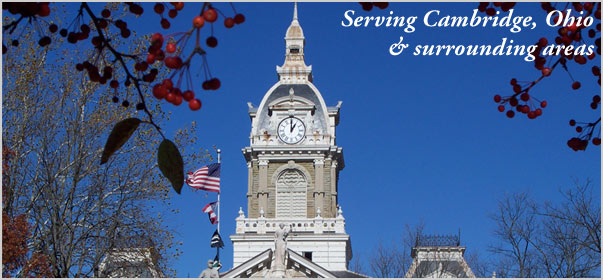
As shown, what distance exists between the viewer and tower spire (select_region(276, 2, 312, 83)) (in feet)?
189

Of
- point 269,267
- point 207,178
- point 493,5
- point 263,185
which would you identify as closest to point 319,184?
point 263,185

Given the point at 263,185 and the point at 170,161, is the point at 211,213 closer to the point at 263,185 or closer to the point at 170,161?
the point at 263,185

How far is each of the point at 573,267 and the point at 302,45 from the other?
85.9 ft

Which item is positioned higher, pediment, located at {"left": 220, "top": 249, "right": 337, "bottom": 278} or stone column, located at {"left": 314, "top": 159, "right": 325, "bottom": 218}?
stone column, located at {"left": 314, "top": 159, "right": 325, "bottom": 218}

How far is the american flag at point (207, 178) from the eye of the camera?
→ 41219 millimetres

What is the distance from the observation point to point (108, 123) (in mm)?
29188

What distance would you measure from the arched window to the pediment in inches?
214

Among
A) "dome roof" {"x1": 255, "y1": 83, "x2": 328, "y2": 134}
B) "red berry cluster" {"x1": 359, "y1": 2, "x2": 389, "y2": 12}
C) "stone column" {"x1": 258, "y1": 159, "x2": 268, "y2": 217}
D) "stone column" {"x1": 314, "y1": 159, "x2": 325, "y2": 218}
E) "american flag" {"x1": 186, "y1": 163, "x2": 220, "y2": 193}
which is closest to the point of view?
"red berry cluster" {"x1": 359, "y1": 2, "x2": 389, "y2": 12}

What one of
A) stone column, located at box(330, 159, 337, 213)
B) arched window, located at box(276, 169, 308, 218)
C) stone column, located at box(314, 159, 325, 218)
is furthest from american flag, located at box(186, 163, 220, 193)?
stone column, located at box(330, 159, 337, 213)

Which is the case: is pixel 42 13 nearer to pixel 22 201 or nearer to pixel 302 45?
pixel 22 201

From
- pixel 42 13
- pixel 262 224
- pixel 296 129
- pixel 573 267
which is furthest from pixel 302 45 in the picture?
pixel 42 13

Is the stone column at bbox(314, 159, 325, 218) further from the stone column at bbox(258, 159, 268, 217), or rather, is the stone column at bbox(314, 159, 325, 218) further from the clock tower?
the stone column at bbox(258, 159, 268, 217)

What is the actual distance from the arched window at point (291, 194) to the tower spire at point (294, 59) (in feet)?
18.9

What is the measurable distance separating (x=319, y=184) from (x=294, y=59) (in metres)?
8.43
